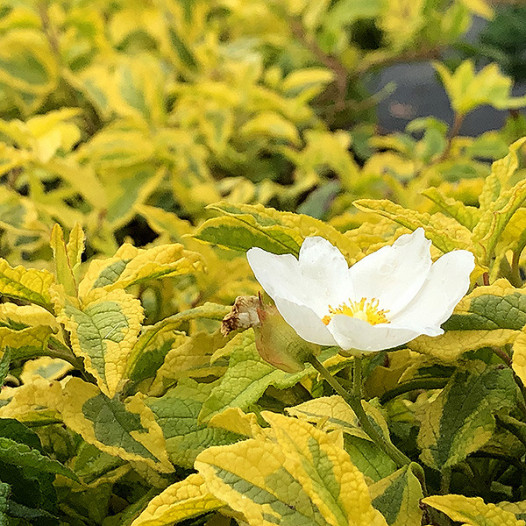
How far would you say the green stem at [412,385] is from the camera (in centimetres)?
58

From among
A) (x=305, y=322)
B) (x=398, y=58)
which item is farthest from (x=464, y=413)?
(x=398, y=58)

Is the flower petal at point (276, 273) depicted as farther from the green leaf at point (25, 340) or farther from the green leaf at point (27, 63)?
the green leaf at point (27, 63)

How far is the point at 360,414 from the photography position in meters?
0.46

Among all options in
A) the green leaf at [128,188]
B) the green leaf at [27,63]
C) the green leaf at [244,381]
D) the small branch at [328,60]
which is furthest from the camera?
the small branch at [328,60]

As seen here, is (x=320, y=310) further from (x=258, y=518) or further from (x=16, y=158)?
(x=16, y=158)

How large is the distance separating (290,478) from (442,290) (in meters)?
0.14

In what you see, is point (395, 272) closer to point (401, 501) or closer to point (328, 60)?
point (401, 501)

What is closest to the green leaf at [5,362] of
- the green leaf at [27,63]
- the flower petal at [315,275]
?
the flower petal at [315,275]

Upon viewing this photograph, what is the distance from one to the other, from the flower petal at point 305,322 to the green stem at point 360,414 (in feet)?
0.10

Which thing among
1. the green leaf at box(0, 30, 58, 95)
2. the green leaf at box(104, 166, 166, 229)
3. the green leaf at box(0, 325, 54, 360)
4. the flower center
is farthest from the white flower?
the green leaf at box(0, 30, 58, 95)

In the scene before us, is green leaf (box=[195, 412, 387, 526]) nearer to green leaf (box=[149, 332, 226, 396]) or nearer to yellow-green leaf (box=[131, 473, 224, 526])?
yellow-green leaf (box=[131, 473, 224, 526])

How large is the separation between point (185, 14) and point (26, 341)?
1357 mm

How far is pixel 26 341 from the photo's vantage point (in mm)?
555

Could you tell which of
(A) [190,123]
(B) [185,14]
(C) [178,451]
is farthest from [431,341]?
(B) [185,14]
